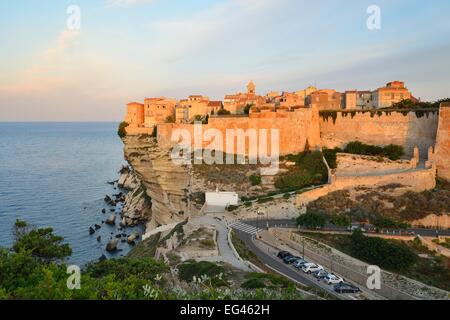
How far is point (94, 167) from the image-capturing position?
92.9m

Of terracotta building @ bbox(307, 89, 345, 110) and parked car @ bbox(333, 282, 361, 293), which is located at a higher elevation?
terracotta building @ bbox(307, 89, 345, 110)

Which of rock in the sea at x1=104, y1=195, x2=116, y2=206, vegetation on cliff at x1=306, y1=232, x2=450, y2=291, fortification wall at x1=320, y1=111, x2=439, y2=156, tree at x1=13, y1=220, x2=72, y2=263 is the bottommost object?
rock in the sea at x1=104, y1=195, x2=116, y2=206

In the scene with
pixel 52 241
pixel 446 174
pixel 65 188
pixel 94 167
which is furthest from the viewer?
pixel 94 167

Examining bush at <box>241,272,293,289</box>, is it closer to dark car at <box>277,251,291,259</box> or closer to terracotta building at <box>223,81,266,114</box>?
dark car at <box>277,251,291,259</box>

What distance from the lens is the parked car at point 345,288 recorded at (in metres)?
17.9

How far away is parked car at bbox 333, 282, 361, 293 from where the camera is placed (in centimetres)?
1789

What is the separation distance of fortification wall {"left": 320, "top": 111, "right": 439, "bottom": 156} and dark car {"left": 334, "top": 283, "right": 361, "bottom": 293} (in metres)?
24.5

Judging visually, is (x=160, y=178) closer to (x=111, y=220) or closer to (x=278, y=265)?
(x=111, y=220)

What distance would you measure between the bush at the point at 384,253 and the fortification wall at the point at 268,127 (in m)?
18.3

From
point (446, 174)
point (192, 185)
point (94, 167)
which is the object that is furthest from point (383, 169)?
point (94, 167)

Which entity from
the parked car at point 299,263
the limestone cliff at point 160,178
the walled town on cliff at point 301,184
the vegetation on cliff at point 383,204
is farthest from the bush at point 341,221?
the limestone cliff at point 160,178

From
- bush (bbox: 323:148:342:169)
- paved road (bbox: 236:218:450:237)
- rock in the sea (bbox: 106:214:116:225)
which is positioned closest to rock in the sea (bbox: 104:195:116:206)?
rock in the sea (bbox: 106:214:116:225)
